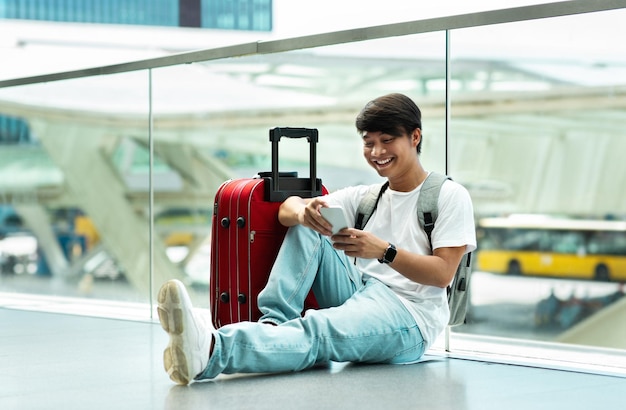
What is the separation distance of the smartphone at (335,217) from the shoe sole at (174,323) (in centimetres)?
53

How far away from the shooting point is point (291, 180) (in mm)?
3404

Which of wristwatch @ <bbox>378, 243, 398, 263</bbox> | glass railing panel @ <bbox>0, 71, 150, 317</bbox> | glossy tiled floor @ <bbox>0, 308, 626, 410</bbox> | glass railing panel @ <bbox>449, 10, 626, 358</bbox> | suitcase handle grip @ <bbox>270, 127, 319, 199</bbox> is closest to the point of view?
glossy tiled floor @ <bbox>0, 308, 626, 410</bbox>

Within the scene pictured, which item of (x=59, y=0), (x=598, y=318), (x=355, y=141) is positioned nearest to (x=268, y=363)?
(x=355, y=141)

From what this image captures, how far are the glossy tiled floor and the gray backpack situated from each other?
213mm

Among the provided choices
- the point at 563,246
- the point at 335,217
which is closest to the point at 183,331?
the point at 335,217

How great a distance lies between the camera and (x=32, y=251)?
68.0 ft

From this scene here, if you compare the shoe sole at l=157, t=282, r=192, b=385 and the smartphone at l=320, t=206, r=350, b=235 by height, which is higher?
the smartphone at l=320, t=206, r=350, b=235

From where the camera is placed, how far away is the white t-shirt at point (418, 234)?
2.99 metres

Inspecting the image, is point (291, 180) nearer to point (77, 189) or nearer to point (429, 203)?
point (429, 203)

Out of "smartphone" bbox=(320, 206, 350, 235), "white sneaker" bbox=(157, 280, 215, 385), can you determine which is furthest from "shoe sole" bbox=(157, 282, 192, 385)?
"smartphone" bbox=(320, 206, 350, 235)

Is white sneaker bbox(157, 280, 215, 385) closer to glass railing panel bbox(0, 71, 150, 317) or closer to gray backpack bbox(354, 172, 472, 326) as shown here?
gray backpack bbox(354, 172, 472, 326)

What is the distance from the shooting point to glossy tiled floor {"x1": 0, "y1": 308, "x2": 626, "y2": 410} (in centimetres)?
256

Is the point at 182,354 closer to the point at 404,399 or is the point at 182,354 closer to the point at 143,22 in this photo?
the point at 404,399

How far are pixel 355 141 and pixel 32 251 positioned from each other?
7.44 meters
